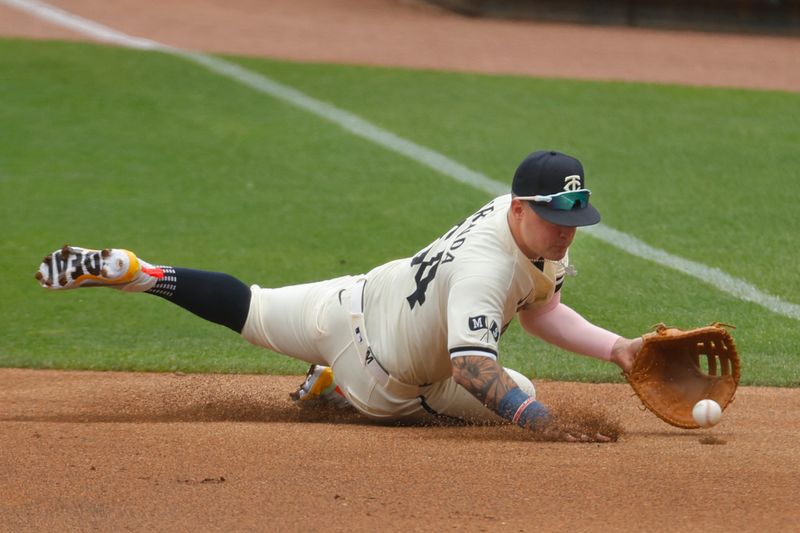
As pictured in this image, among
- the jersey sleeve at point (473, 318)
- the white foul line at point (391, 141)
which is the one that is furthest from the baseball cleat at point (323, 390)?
the white foul line at point (391, 141)

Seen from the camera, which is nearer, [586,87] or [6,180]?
[6,180]

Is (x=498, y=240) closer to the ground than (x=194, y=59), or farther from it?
farther from it

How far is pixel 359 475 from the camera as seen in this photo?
4055 millimetres

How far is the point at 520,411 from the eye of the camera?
436 centimetres

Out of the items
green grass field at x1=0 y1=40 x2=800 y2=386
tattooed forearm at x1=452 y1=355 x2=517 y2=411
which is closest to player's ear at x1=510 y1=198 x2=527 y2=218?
tattooed forearm at x1=452 y1=355 x2=517 y2=411

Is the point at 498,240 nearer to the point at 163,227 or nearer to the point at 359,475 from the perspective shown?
the point at 359,475

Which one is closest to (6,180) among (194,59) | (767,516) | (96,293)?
(96,293)

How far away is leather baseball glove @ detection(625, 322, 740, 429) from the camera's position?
4.76 metres

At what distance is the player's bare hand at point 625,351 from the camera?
4.94 metres

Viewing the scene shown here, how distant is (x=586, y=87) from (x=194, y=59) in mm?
4428

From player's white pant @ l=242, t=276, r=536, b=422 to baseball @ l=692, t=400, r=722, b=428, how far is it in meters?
0.69

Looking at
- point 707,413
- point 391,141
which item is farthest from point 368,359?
point 391,141

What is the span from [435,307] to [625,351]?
86cm

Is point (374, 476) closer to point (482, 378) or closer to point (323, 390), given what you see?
point (482, 378)
